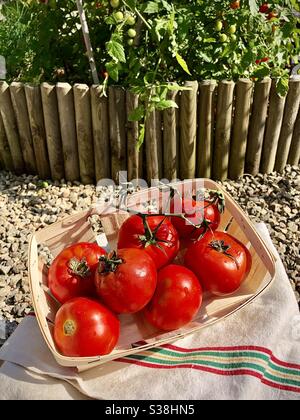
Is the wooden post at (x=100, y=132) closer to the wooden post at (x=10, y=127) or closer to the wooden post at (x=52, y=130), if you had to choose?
the wooden post at (x=52, y=130)

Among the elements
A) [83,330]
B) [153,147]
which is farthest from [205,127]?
[83,330]

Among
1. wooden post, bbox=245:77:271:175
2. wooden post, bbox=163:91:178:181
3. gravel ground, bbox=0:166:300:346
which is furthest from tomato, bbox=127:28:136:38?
gravel ground, bbox=0:166:300:346

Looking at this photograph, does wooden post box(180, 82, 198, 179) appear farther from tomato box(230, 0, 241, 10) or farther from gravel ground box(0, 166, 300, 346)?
tomato box(230, 0, 241, 10)

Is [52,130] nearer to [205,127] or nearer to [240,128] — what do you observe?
[205,127]

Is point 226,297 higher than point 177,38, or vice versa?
point 177,38

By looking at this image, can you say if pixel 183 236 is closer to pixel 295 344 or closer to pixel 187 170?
pixel 295 344

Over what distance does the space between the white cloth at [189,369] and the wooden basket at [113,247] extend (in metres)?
0.10

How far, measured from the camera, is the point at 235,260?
1.44m

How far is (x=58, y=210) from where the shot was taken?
255 centimetres

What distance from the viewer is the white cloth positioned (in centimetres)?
137

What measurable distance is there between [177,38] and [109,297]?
1466mm

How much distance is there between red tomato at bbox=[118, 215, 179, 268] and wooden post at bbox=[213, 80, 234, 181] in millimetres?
1155

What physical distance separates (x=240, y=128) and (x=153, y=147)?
525mm

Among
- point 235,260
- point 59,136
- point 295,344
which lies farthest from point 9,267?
point 295,344
